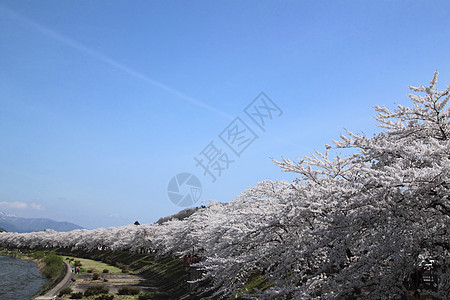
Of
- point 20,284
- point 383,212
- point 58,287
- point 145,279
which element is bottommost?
point 20,284

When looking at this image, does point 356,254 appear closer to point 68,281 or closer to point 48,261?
point 68,281

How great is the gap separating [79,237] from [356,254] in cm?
9406

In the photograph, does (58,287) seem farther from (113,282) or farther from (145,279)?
(145,279)

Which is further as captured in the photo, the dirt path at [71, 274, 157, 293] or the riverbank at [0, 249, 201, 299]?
the dirt path at [71, 274, 157, 293]

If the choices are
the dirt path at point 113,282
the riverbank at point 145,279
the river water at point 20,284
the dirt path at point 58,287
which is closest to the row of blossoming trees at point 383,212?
the riverbank at point 145,279

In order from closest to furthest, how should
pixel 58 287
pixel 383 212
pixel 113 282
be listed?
1. pixel 383 212
2. pixel 58 287
3. pixel 113 282

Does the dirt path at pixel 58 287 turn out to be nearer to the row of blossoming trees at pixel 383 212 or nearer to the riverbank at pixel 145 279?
the riverbank at pixel 145 279

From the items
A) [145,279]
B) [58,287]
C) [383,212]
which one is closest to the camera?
[383,212]

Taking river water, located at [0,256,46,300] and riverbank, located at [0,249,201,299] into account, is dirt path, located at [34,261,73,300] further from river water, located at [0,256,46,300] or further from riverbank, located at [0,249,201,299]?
river water, located at [0,256,46,300]

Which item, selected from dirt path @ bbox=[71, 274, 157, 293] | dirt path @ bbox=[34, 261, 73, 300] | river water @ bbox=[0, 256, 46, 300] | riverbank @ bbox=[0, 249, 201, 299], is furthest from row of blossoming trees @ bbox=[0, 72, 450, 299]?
river water @ bbox=[0, 256, 46, 300]

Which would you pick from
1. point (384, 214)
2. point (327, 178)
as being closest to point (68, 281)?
point (327, 178)

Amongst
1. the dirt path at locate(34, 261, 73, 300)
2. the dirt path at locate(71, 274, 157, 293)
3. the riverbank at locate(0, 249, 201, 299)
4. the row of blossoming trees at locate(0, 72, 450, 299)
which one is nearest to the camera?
the row of blossoming trees at locate(0, 72, 450, 299)

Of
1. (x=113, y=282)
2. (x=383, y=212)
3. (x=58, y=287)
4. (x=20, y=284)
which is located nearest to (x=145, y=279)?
(x=113, y=282)

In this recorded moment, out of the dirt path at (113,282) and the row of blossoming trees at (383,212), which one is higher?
the row of blossoming trees at (383,212)
